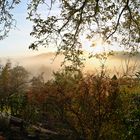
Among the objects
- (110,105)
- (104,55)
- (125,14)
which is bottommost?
(110,105)

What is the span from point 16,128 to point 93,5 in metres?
15.4

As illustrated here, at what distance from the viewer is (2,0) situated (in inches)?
679

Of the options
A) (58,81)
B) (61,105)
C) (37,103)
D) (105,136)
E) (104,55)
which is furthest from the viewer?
(37,103)

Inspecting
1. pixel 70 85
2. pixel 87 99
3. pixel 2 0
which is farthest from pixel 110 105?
pixel 2 0

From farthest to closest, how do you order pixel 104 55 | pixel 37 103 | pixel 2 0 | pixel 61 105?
pixel 37 103, pixel 61 105, pixel 104 55, pixel 2 0

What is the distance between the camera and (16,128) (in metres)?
31.2

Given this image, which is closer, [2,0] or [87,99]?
[2,0]

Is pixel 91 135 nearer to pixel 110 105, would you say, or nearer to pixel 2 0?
pixel 110 105

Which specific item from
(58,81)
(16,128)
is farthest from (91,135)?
(16,128)

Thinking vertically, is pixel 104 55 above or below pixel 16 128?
above

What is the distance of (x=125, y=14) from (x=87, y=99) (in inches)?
325

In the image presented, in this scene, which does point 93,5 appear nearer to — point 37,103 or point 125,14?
point 125,14

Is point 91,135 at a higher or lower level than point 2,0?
lower

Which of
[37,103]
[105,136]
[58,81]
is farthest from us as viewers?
[37,103]
